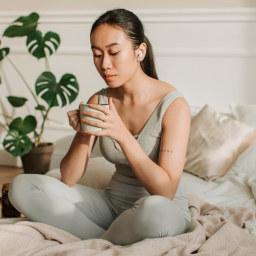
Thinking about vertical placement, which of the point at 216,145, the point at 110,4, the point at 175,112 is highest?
the point at 110,4

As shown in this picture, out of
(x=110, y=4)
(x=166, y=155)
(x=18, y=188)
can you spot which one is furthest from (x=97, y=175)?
(x=110, y=4)

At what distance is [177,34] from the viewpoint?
8.16 ft

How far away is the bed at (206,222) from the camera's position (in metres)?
0.81

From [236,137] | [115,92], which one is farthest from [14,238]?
[236,137]

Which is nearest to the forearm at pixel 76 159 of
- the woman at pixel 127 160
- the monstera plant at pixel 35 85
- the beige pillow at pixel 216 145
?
the woman at pixel 127 160

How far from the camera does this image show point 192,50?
2.45 metres

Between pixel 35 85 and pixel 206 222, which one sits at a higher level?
pixel 35 85

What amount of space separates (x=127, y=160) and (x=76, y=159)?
25 centimetres

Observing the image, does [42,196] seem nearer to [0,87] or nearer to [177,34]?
[177,34]

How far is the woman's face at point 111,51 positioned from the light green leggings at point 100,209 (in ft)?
1.34

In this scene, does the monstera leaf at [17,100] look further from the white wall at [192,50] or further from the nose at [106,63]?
the nose at [106,63]

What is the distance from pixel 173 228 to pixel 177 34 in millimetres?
1968

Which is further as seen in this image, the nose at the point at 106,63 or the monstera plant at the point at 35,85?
the monstera plant at the point at 35,85

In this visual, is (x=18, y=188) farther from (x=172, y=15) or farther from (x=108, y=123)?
(x=172, y=15)
